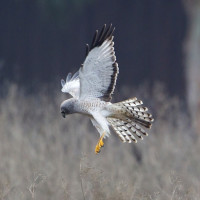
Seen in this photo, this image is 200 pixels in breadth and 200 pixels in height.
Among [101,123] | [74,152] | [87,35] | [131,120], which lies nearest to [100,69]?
[101,123]

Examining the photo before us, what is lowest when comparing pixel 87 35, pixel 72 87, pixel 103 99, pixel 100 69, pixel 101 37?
pixel 103 99

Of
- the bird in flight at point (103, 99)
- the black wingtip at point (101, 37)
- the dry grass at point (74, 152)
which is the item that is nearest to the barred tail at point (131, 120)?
the bird in flight at point (103, 99)

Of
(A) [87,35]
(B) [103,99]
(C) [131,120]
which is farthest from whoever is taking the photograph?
(A) [87,35]

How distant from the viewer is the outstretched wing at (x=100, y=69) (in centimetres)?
970

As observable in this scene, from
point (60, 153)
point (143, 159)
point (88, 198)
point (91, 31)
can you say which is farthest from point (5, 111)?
point (91, 31)

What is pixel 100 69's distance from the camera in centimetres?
983

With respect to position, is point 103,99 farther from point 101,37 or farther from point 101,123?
point 101,37

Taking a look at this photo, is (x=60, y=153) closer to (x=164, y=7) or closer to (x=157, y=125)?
(x=157, y=125)

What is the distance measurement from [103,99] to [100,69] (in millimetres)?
385

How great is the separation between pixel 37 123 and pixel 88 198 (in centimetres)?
382

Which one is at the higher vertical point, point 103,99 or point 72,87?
point 72,87

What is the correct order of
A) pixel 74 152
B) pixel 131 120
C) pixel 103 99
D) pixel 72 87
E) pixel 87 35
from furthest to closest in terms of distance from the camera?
pixel 87 35, pixel 74 152, pixel 72 87, pixel 131 120, pixel 103 99

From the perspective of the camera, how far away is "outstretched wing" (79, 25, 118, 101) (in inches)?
382

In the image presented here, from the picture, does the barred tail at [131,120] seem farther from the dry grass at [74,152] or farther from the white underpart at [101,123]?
the dry grass at [74,152]
